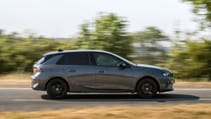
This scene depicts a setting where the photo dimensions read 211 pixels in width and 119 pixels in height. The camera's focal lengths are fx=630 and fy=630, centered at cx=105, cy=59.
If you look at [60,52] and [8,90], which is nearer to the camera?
[60,52]

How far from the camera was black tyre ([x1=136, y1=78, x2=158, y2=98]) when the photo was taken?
64.0 feet

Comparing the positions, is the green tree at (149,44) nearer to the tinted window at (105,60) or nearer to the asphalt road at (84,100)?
the asphalt road at (84,100)

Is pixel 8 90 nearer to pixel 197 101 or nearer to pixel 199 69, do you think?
pixel 197 101

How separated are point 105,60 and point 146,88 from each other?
154cm

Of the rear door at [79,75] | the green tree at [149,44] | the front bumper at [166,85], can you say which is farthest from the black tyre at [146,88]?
the green tree at [149,44]

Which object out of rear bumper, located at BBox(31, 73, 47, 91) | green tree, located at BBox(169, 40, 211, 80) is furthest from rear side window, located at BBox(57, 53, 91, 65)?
green tree, located at BBox(169, 40, 211, 80)

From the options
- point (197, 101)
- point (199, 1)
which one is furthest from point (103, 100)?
point (199, 1)

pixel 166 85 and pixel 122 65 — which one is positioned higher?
pixel 122 65

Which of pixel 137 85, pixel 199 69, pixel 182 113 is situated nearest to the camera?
pixel 182 113

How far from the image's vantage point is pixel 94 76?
Answer: 760 inches

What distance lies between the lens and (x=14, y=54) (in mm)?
31359

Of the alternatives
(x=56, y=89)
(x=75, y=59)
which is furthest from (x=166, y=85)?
(x=56, y=89)

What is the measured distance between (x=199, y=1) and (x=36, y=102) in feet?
18.0

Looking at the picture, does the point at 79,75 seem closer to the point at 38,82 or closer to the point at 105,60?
the point at 105,60
